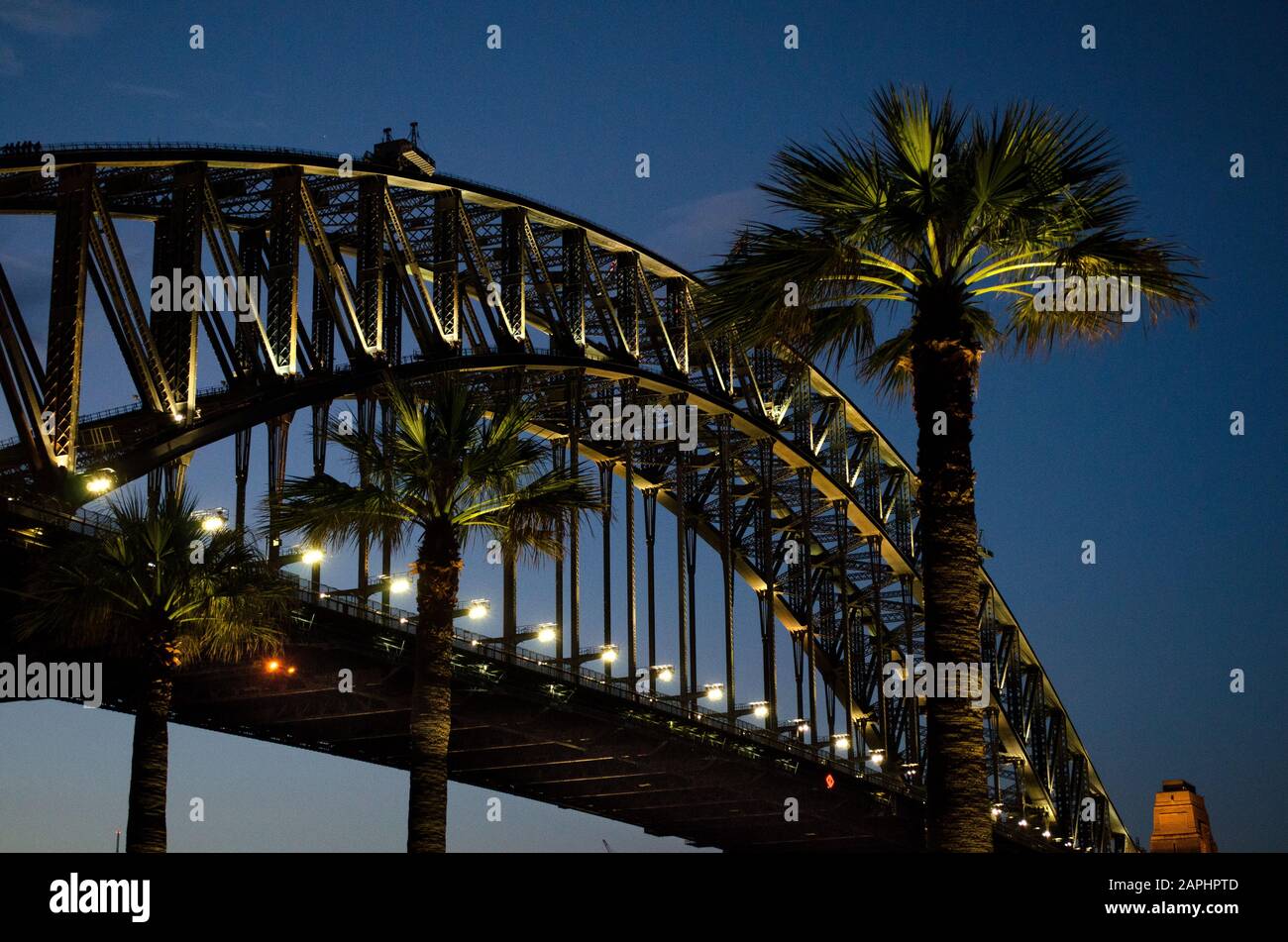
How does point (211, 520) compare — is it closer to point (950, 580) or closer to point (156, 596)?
point (156, 596)

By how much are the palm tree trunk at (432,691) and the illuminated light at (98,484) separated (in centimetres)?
2204

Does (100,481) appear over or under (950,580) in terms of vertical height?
over

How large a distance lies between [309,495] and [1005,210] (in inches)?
586

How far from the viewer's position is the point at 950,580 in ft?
79.2

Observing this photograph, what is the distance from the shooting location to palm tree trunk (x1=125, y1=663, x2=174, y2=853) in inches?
1364

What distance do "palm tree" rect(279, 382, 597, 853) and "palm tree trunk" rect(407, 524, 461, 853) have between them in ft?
0.06

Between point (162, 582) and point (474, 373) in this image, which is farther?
point (474, 373)

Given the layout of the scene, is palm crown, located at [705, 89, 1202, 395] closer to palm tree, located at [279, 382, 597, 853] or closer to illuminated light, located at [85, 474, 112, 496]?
palm tree, located at [279, 382, 597, 853]

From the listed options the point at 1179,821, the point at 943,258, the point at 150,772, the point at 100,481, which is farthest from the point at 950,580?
the point at 1179,821

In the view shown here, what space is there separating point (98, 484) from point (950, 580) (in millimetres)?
35287

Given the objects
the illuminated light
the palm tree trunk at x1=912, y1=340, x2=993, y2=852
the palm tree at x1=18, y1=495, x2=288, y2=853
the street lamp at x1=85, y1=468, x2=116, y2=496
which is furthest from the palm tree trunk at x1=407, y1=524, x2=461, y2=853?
the illuminated light

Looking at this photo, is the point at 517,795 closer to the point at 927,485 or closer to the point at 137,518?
the point at 137,518

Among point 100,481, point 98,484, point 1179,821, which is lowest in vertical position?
point 1179,821
